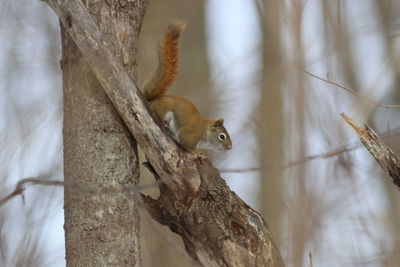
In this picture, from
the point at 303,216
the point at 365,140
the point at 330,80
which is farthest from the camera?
the point at 365,140

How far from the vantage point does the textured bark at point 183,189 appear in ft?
7.71

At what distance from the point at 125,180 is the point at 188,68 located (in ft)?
7.08

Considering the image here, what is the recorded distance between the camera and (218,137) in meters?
3.26

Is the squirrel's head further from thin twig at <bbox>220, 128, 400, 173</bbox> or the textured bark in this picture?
thin twig at <bbox>220, 128, 400, 173</bbox>

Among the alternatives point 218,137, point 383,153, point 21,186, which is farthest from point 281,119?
point 21,186

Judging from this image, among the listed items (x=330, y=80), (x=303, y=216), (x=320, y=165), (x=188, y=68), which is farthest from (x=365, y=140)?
(x=188, y=68)

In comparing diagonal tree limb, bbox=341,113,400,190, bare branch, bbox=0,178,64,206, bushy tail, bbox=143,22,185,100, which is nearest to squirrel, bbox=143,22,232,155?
bushy tail, bbox=143,22,185,100

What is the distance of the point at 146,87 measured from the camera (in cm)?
289

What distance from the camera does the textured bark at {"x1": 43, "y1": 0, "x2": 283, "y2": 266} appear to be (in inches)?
92.5

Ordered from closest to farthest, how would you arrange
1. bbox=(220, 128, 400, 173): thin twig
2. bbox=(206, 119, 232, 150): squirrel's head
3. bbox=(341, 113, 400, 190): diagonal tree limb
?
bbox=(220, 128, 400, 173): thin twig → bbox=(341, 113, 400, 190): diagonal tree limb → bbox=(206, 119, 232, 150): squirrel's head

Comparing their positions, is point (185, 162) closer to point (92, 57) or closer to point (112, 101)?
point (112, 101)

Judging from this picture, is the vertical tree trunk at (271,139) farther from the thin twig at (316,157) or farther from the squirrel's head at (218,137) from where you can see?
the thin twig at (316,157)

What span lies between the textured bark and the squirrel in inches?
15.5

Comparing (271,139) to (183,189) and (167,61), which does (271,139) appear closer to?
(167,61)
